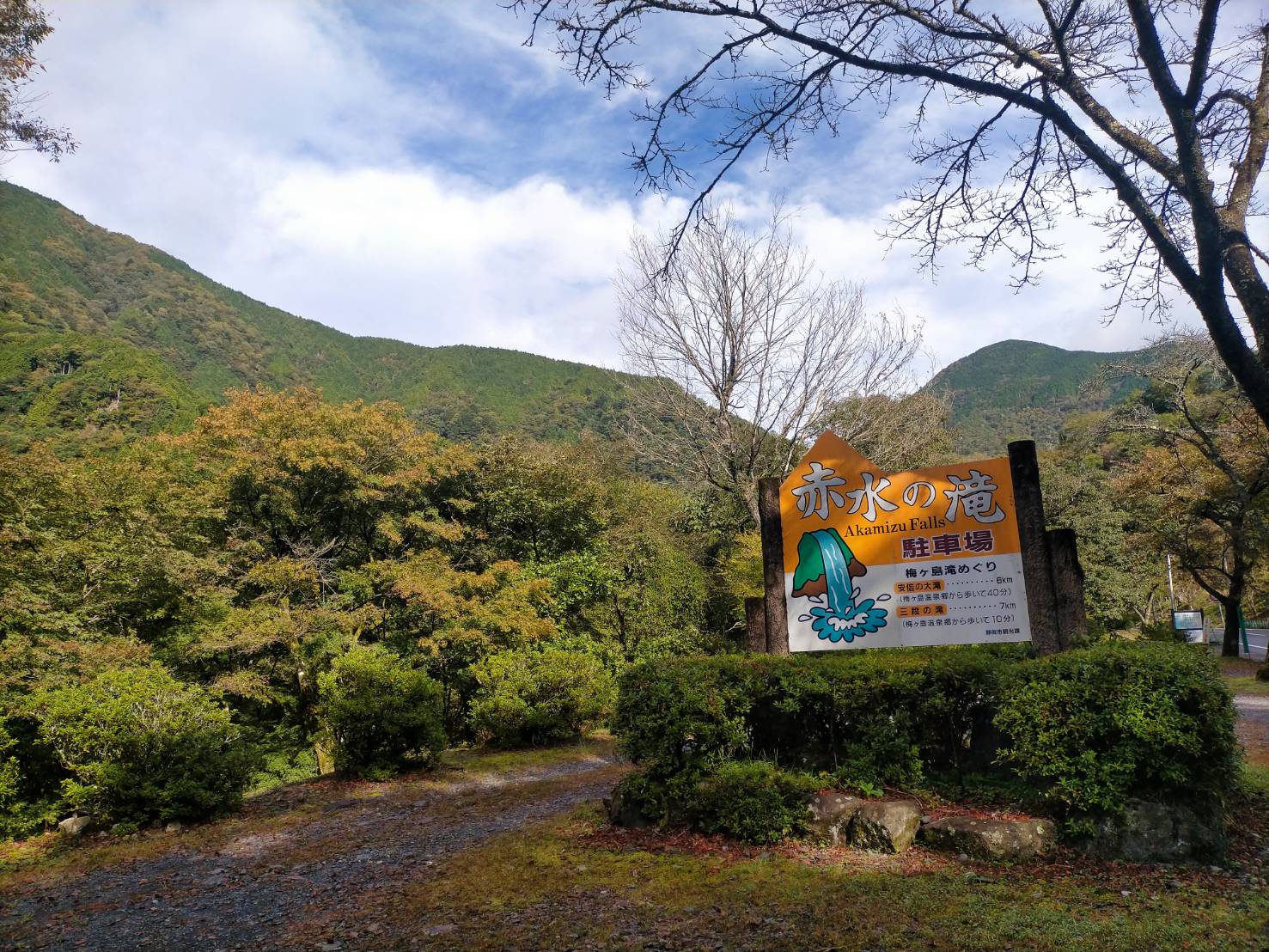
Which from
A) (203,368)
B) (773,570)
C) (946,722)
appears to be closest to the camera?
(946,722)

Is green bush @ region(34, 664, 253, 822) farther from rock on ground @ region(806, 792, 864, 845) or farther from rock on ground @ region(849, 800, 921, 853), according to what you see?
rock on ground @ region(849, 800, 921, 853)

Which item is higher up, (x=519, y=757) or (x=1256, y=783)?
(x=1256, y=783)

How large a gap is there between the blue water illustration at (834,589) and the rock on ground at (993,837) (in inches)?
59.2

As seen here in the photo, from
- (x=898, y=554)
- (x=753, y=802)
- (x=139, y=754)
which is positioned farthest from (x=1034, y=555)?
(x=139, y=754)

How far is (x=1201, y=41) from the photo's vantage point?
3832mm

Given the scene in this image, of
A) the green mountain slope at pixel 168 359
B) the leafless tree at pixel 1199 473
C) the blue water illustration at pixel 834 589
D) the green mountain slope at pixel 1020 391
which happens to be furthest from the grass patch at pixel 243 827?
the green mountain slope at pixel 1020 391

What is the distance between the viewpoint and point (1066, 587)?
502cm

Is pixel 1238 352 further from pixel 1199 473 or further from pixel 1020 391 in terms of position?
pixel 1020 391

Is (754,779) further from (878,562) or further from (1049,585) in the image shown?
(1049,585)

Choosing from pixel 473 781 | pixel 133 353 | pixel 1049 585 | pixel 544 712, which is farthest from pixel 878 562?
pixel 133 353

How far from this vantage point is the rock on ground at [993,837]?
410 cm

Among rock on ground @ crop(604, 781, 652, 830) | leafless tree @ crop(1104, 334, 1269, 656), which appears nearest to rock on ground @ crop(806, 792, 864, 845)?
rock on ground @ crop(604, 781, 652, 830)

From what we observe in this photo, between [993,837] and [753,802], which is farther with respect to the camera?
[753,802]

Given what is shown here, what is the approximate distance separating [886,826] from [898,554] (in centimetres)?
189
